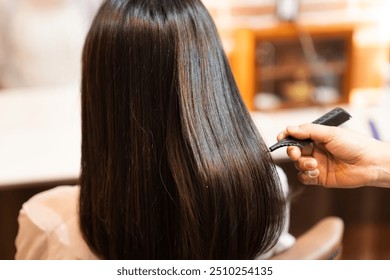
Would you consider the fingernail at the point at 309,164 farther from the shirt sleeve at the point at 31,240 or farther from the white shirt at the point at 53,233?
the shirt sleeve at the point at 31,240

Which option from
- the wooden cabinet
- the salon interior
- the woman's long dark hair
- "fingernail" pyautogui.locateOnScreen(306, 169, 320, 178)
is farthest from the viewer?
the wooden cabinet

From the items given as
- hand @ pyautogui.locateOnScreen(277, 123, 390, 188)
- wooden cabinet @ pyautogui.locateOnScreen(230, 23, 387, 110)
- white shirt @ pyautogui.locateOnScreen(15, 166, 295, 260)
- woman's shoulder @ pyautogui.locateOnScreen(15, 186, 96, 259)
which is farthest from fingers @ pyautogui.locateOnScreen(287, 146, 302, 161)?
wooden cabinet @ pyautogui.locateOnScreen(230, 23, 387, 110)

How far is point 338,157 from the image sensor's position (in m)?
0.98

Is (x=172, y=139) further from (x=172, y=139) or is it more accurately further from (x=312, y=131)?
(x=312, y=131)

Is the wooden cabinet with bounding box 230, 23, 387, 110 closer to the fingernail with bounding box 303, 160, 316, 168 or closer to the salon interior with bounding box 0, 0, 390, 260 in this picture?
the salon interior with bounding box 0, 0, 390, 260

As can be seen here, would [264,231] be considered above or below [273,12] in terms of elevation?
below

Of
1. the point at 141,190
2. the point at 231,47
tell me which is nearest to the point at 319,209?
the point at 141,190

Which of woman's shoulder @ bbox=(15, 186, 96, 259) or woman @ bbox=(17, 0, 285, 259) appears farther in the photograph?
woman's shoulder @ bbox=(15, 186, 96, 259)

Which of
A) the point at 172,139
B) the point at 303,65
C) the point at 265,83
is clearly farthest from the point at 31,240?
the point at 303,65

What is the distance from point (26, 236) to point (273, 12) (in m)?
3.10

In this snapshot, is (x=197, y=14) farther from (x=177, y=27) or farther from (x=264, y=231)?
(x=264, y=231)

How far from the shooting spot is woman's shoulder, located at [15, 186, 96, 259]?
1024 mm

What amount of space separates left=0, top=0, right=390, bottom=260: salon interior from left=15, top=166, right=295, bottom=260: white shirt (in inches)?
15.0

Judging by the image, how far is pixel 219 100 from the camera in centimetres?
87
